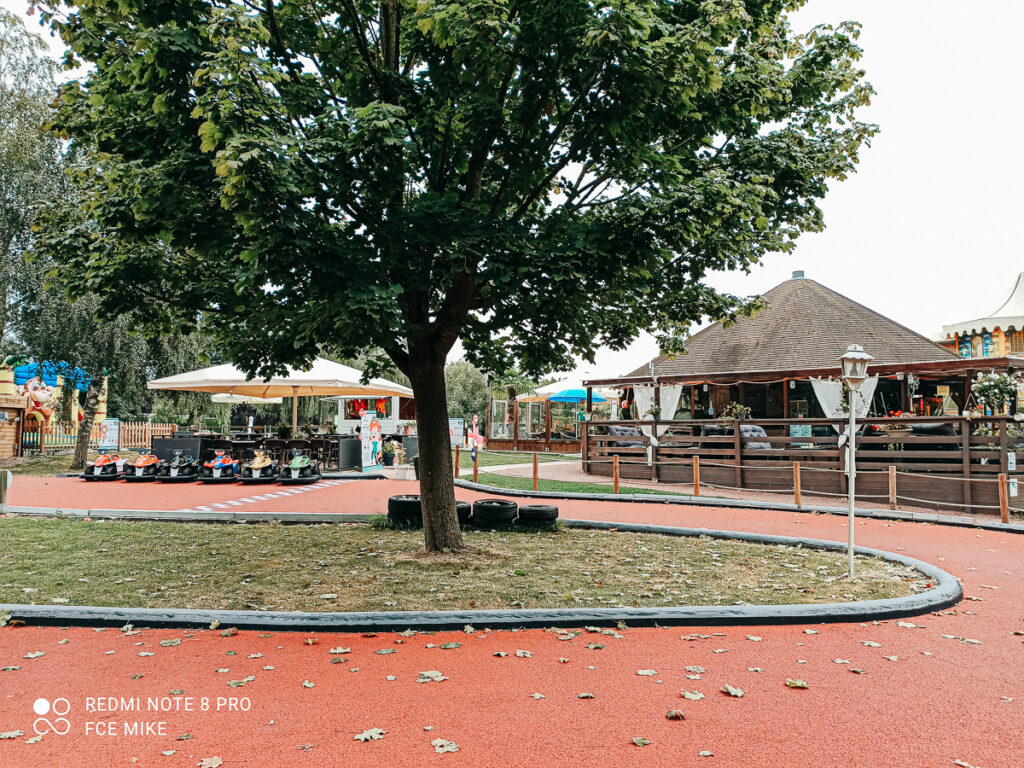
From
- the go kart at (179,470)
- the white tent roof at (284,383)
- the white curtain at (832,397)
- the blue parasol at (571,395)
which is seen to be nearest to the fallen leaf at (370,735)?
the white tent roof at (284,383)

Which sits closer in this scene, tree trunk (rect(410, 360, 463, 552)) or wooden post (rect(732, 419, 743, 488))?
tree trunk (rect(410, 360, 463, 552))

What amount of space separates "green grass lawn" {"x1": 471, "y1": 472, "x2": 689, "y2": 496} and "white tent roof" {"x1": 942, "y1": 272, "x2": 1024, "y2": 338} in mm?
17893

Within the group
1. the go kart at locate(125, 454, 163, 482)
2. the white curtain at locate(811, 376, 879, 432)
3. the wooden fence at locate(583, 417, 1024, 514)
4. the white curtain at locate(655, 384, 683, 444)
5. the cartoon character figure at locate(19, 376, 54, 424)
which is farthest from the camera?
the cartoon character figure at locate(19, 376, 54, 424)

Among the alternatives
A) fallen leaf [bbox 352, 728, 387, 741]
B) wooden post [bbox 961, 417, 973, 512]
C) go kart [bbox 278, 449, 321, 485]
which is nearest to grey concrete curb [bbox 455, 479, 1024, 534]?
wooden post [bbox 961, 417, 973, 512]

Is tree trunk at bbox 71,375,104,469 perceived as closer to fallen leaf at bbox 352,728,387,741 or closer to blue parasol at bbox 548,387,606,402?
blue parasol at bbox 548,387,606,402

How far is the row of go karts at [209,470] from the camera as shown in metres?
16.0

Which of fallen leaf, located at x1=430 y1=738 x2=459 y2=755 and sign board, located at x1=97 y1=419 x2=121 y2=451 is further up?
sign board, located at x1=97 y1=419 x2=121 y2=451

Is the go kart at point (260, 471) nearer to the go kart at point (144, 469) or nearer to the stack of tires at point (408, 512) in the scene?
the go kart at point (144, 469)

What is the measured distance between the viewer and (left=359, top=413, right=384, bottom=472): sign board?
18.8 meters

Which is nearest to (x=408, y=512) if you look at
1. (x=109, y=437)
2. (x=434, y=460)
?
(x=434, y=460)

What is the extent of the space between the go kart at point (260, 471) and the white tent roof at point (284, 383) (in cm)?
190

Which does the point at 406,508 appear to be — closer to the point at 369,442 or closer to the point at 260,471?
the point at 260,471

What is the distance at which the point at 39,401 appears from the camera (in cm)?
2745

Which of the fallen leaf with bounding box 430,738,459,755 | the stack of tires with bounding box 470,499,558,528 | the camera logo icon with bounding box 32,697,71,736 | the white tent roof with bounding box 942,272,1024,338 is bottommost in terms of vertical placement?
the fallen leaf with bounding box 430,738,459,755
